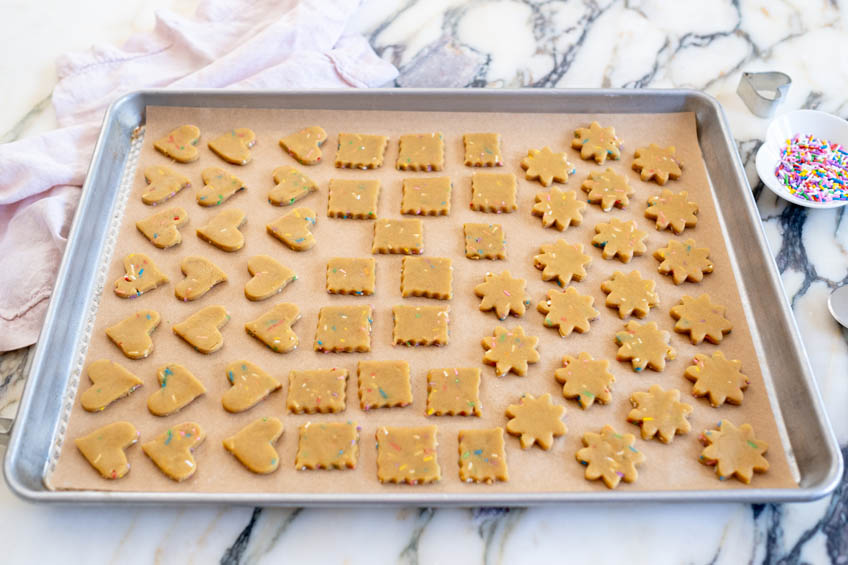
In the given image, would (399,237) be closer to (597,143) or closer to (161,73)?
(597,143)

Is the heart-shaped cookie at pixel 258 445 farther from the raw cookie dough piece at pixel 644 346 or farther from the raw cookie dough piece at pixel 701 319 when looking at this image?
the raw cookie dough piece at pixel 701 319

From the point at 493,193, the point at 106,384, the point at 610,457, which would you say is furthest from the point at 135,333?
the point at 610,457

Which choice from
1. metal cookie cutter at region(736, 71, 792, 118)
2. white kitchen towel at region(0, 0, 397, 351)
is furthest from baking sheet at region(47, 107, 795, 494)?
Answer: metal cookie cutter at region(736, 71, 792, 118)

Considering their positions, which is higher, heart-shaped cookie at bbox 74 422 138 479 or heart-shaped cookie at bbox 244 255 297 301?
heart-shaped cookie at bbox 244 255 297 301

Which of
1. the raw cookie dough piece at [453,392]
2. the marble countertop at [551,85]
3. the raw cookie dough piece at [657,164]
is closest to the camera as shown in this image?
the marble countertop at [551,85]

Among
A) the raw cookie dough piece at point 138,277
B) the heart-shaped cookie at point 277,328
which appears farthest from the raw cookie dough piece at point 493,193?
the raw cookie dough piece at point 138,277

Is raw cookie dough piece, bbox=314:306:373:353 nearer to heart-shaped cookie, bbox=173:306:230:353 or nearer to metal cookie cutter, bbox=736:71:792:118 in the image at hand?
heart-shaped cookie, bbox=173:306:230:353

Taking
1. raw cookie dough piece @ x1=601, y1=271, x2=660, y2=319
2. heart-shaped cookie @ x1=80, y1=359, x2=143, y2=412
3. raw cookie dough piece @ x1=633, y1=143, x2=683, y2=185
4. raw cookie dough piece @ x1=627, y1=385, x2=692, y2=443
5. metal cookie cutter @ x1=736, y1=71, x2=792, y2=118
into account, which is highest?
metal cookie cutter @ x1=736, y1=71, x2=792, y2=118
